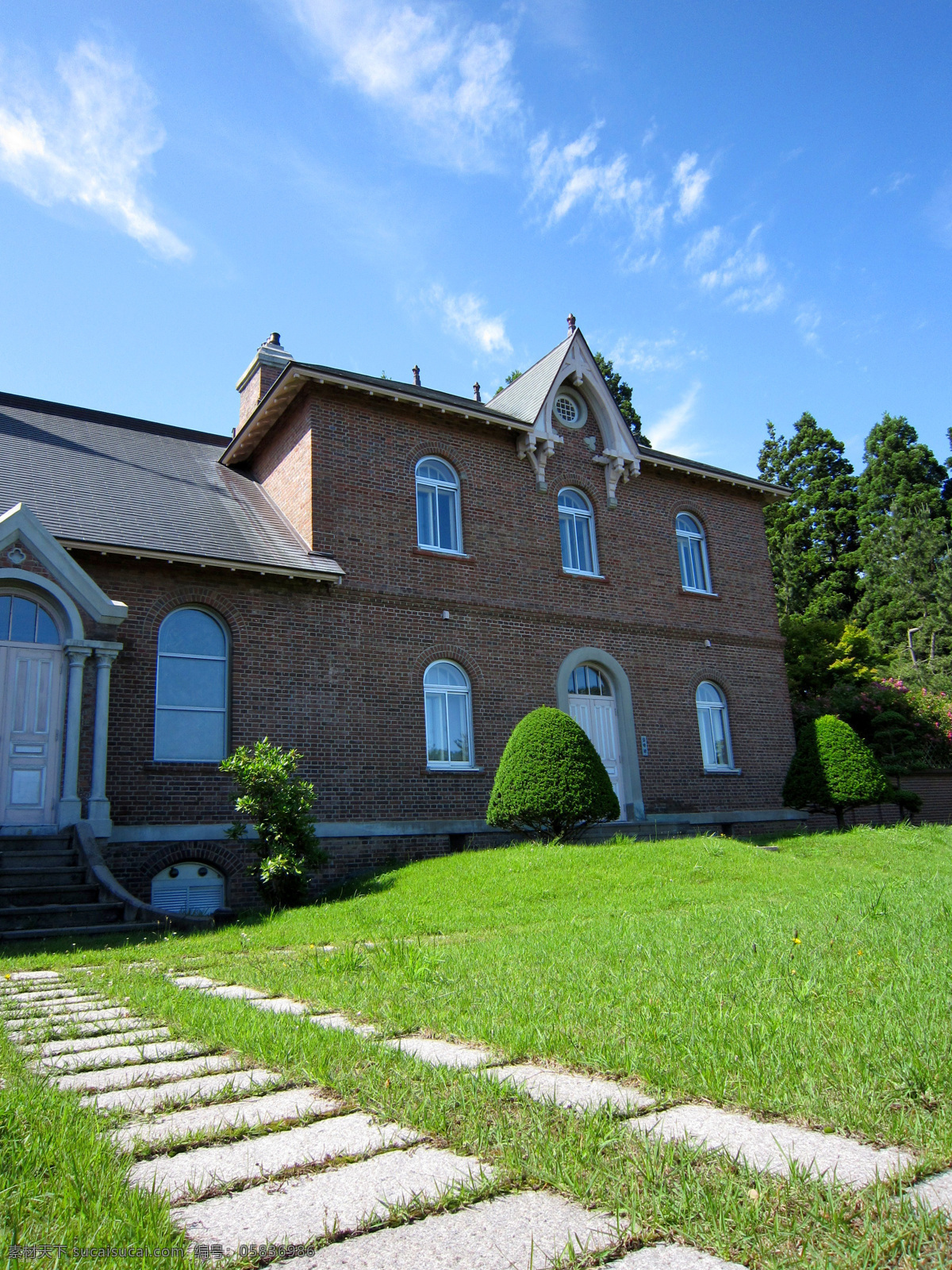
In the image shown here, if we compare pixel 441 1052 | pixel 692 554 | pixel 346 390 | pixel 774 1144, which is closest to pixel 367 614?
pixel 346 390

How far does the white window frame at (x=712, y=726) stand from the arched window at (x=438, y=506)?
661 cm

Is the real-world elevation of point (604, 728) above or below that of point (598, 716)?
below

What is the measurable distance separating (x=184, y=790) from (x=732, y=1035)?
37.3 ft

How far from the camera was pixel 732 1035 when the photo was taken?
352cm

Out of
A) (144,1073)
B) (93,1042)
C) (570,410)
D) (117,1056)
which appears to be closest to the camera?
(144,1073)

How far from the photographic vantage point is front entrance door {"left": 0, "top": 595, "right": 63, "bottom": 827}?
1222cm

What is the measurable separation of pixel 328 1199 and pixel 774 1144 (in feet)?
4.01

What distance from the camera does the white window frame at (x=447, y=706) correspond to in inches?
626

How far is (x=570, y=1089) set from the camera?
10.2 feet

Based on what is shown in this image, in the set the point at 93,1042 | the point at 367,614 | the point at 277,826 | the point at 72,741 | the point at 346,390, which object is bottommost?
the point at 93,1042

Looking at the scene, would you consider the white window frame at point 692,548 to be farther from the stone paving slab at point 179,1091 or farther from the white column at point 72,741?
the stone paving slab at point 179,1091

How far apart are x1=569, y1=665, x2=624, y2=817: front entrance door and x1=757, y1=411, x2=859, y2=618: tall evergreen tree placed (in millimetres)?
25079

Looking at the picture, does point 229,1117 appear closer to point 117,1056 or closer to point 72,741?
point 117,1056

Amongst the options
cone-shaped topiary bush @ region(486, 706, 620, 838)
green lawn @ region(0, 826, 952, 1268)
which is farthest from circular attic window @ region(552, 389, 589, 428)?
green lawn @ region(0, 826, 952, 1268)
